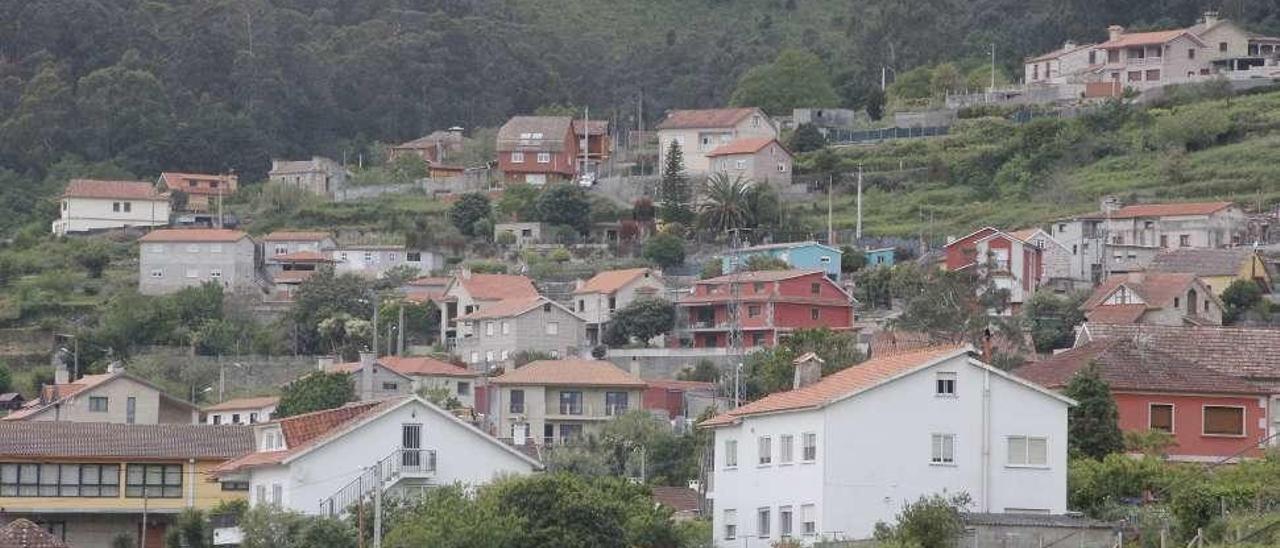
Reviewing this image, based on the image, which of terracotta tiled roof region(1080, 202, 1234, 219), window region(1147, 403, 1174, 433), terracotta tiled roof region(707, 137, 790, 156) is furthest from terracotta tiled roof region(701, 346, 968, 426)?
terracotta tiled roof region(707, 137, 790, 156)

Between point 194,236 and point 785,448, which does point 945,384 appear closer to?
point 785,448

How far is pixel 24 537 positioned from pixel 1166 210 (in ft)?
216

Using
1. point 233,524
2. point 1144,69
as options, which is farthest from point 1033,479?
point 1144,69

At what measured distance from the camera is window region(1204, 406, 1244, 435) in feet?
167

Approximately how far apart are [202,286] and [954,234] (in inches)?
1038

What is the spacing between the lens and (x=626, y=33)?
186 meters

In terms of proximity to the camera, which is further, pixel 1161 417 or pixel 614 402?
pixel 614 402

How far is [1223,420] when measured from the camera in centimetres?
5100

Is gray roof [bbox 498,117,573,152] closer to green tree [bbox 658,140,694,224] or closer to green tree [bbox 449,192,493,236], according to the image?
green tree [bbox 658,140,694,224]

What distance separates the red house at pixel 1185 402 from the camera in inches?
2000

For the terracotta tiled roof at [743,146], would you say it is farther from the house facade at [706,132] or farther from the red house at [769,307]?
the red house at [769,307]

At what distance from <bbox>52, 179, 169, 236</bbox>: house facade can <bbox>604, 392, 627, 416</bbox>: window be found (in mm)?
46331

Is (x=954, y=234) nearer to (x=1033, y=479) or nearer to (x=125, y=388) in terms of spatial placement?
(x=125, y=388)

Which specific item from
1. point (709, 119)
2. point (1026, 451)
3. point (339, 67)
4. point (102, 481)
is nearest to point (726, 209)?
point (709, 119)
